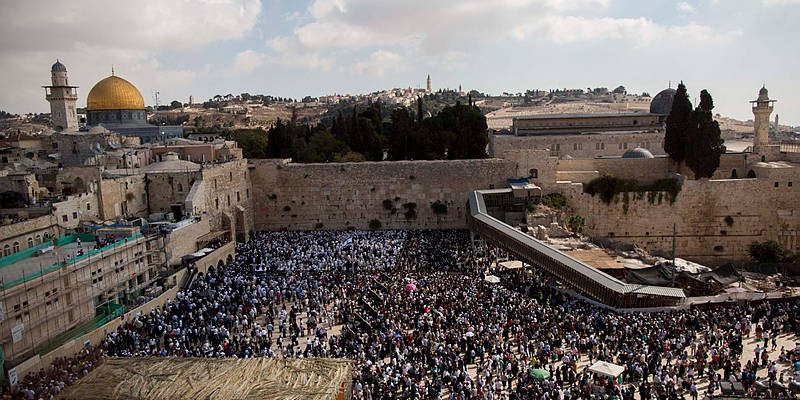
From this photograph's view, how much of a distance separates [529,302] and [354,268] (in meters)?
6.97

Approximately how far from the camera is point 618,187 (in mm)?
25906

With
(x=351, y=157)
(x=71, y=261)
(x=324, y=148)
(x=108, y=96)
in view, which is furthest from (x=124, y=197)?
(x=108, y=96)

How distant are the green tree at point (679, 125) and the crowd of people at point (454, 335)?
11.2m

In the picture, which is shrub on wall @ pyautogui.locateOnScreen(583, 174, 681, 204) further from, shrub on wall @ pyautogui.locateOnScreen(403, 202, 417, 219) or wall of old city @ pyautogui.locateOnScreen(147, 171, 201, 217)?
wall of old city @ pyautogui.locateOnScreen(147, 171, 201, 217)

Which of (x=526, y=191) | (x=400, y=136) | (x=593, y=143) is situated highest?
(x=400, y=136)

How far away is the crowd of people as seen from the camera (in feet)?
38.3

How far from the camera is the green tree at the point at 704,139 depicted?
83.0 ft

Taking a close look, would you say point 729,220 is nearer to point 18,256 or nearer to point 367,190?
point 367,190

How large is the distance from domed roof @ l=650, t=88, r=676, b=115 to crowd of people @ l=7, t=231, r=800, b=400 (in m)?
19.7

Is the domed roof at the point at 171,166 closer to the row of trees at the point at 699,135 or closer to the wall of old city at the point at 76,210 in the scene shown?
the wall of old city at the point at 76,210

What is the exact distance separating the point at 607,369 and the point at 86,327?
1292 cm

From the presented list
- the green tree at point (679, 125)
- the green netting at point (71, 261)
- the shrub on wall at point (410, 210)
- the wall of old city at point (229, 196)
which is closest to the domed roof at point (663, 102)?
the green tree at point (679, 125)

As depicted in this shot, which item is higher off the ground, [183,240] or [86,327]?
[183,240]

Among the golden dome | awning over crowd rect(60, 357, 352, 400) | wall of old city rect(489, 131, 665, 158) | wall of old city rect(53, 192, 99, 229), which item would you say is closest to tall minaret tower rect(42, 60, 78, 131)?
the golden dome
